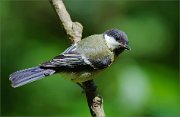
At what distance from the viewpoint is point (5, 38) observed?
4.50 m

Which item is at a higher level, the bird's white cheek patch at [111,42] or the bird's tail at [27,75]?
the bird's white cheek patch at [111,42]

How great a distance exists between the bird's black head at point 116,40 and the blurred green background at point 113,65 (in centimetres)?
18

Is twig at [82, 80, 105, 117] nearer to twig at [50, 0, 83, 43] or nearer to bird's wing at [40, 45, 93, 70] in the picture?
bird's wing at [40, 45, 93, 70]

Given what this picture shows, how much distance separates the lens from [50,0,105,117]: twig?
3.19 meters

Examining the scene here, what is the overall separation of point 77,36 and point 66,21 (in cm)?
24

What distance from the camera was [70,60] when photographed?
3.77 meters

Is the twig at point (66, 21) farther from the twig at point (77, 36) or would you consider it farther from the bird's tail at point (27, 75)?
the bird's tail at point (27, 75)

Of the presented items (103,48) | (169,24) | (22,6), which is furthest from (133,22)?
(22,6)

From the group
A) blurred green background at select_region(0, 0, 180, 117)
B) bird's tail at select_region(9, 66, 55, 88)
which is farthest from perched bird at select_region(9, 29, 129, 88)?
blurred green background at select_region(0, 0, 180, 117)

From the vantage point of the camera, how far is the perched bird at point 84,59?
3.63m

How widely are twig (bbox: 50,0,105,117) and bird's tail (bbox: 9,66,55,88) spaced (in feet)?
0.97

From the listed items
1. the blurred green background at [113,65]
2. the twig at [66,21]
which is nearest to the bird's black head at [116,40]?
the blurred green background at [113,65]

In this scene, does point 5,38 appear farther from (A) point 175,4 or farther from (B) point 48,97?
(A) point 175,4

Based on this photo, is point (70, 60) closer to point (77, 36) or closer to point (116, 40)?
point (77, 36)
